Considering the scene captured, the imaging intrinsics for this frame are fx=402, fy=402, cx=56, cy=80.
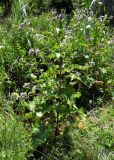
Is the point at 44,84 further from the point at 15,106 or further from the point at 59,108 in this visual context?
the point at 15,106

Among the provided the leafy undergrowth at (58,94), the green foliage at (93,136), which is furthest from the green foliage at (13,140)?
the green foliage at (93,136)

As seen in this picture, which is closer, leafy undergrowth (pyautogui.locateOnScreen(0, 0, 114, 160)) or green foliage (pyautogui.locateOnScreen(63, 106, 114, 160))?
green foliage (pyautogui.locateOnScreen(63, 106, 114, 160))

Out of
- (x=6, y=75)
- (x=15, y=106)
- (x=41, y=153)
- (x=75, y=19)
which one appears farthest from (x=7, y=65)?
(x=41, y=153)

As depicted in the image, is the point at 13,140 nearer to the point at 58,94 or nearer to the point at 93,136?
the point at 58,94

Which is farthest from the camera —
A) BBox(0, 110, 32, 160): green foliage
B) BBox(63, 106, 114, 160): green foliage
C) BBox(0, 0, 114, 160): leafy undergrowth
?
BBox(0, 0, 114, 160): leafy undergrowth

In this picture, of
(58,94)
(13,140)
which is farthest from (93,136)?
(13,140)

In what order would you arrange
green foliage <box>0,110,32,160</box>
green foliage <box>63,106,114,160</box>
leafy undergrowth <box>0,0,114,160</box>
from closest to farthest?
green foliage <box>0,110,32,160</box> → green foliage <box>63,106,114,160</box> → leafy undergrowth <box>0,0,114,160</box>

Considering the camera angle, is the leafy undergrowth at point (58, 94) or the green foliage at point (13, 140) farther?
the leafy undergrowth at point (58, 94)

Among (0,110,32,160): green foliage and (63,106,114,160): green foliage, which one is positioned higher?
(0,110,32,160): green foliage

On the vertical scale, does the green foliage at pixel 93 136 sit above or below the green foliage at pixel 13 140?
below

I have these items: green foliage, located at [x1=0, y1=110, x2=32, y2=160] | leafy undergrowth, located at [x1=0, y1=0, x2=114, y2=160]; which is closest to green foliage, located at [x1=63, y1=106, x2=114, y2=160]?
leafy undergrowth, located at [x1=0, y1=0, x2=114, y2=160]

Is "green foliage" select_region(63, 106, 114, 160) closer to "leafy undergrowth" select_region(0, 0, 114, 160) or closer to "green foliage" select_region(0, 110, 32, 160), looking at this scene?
"leafy undergrowth" select_region(0, 0, 114, 160)

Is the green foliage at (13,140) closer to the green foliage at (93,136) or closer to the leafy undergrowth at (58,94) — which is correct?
the leafy undergrowth at (58,94)

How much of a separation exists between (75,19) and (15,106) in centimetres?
168
